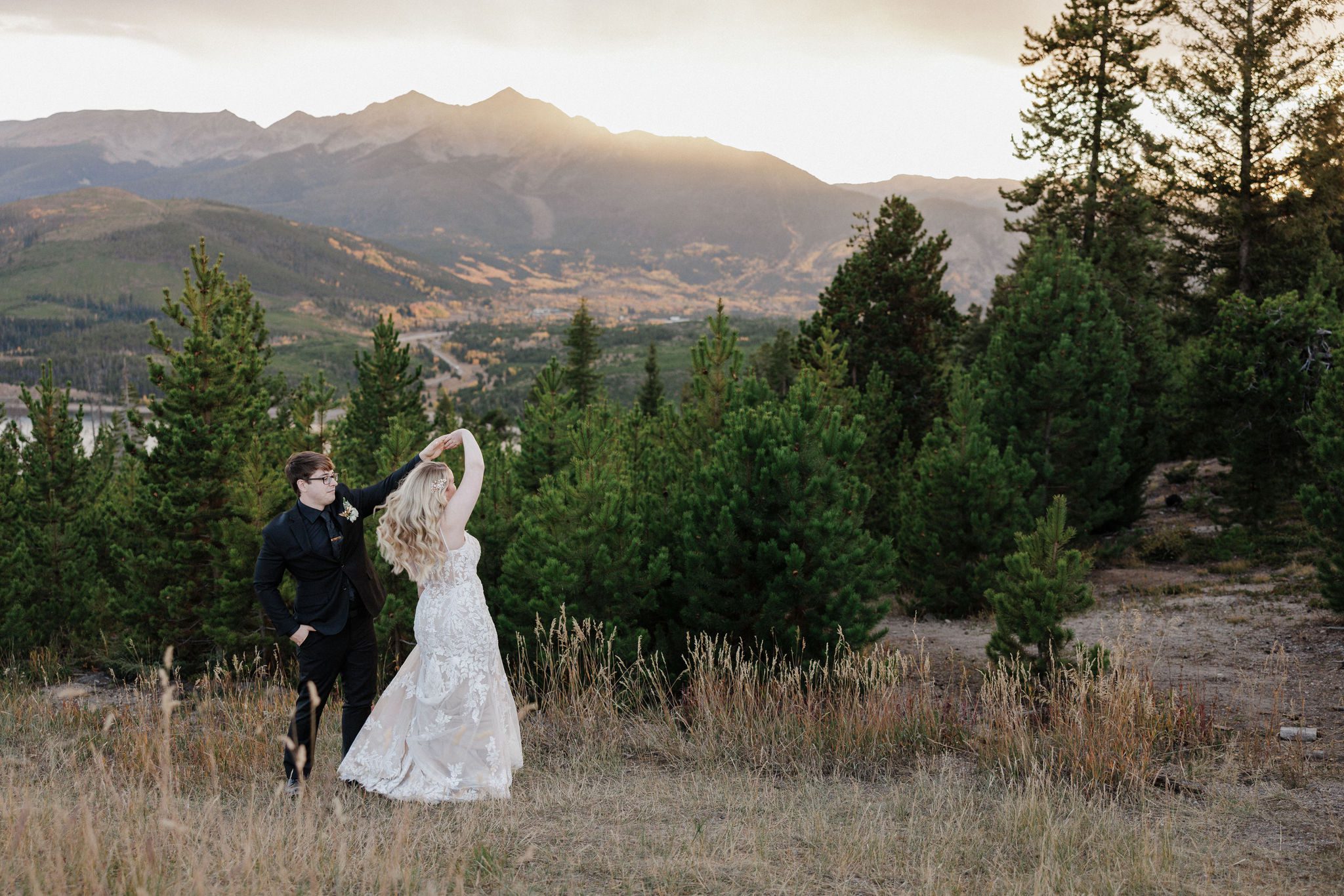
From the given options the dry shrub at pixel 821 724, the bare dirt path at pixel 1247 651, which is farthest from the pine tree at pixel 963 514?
the dry shrub at pixel 821 724

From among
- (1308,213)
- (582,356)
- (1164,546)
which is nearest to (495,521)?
(1164,546)

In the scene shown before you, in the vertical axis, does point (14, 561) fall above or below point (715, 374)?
below

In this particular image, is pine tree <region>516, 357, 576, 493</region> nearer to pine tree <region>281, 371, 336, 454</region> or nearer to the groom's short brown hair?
pine tree <region>281, 371, 336, 454</region>

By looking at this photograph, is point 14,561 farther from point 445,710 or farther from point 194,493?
point 445,710

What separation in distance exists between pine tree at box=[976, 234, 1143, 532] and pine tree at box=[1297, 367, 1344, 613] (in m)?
5.97

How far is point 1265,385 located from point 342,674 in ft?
53.7

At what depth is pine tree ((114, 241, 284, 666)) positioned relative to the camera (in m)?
16.3

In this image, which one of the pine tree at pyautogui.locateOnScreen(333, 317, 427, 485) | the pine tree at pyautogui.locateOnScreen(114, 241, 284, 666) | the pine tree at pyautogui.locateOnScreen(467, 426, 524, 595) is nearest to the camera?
the pine tree at pyautogui.locateOnScreen(467, 426, 524, 595)

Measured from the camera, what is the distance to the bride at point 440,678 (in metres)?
5.62

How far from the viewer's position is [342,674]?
5762 millimetres

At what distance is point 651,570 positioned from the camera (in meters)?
9.80

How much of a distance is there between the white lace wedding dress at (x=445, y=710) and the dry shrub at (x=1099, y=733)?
3.60 meters

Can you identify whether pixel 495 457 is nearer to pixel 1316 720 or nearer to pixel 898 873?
pixel 898 873

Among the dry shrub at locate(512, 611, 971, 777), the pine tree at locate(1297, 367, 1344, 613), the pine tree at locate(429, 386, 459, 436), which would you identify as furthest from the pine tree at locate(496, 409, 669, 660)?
the pine tree at locate(429, 386, 459, 436)
